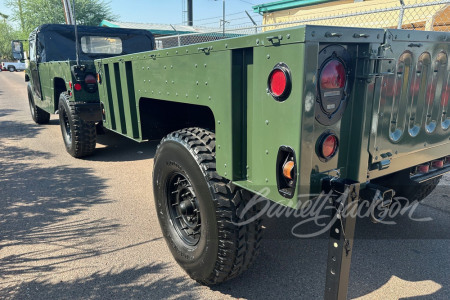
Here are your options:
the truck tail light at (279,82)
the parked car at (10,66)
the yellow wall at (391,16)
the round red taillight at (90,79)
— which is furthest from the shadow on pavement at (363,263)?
the parked car at (10,66)

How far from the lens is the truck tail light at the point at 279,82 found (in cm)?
160

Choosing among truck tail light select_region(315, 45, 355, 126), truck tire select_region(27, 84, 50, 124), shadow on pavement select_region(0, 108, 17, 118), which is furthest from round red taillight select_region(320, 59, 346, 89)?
shadow on pavement select_region(0, 108, 17, 118)

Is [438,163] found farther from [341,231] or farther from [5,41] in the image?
[5,41]

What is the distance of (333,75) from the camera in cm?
169

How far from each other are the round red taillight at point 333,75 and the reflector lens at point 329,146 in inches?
10.1

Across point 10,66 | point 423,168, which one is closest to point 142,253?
point 423,168

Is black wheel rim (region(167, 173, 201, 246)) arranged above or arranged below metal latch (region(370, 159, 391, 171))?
below

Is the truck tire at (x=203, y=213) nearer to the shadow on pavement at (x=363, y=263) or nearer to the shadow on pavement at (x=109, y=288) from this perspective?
the shadow on pavement at (x=109, y=288)

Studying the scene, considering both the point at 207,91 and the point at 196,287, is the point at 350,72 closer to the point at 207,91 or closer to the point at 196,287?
the point at 207,91

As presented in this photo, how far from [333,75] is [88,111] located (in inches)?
167

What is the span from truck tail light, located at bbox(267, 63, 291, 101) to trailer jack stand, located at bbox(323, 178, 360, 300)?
19.0 inches

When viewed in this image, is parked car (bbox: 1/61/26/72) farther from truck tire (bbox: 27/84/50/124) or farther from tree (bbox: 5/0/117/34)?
truck tire (bbox: 27/84/50/124)

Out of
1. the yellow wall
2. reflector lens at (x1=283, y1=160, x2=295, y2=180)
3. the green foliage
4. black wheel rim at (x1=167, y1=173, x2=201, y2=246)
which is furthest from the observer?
the green foliage

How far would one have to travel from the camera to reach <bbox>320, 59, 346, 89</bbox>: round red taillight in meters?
1.65
